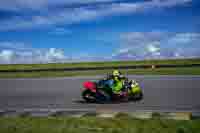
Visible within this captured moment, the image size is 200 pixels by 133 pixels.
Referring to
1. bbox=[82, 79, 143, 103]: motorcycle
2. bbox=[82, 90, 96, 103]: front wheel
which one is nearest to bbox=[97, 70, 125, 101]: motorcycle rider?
bbox=[82, 79, 143, 103]: motorcycle

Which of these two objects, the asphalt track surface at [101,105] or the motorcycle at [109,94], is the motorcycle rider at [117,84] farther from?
the asphalt track surface at [101,105]

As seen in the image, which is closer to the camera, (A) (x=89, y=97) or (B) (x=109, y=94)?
(B) (x=109, y=94)

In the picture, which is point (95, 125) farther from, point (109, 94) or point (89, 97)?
point (89, 97)

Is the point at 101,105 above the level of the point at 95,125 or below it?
above

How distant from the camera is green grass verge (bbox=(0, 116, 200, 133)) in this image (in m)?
8.36

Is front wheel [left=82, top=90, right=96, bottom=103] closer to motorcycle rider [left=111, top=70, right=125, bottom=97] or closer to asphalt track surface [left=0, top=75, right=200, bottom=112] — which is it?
asphalt track surface [left=0, top=75, right=200, bottom=112]

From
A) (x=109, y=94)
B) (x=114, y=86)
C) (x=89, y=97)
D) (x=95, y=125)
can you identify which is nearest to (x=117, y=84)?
(x=114, y=86)

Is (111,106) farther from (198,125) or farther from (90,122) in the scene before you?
(198,125)

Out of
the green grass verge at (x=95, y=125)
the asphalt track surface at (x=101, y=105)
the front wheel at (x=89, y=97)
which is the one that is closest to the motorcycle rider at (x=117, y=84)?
the asphalt track surface at (x=101, y=105)

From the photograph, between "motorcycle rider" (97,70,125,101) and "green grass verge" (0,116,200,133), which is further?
"motorcycle rider" (97,70,125,101)

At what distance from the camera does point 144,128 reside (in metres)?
8.55

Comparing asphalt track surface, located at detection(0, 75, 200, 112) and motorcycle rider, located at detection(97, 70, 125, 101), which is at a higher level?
motorcycle rider, located at detection(97, 70, 125, 101)

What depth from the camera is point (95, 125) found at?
29.5 feet

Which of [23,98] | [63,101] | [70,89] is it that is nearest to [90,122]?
[63,101]
